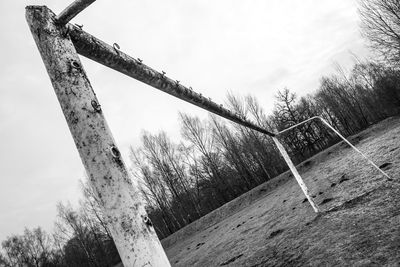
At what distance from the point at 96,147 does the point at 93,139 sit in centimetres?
4

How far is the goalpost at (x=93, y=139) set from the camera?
0.93 meters

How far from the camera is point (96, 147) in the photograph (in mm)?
1005

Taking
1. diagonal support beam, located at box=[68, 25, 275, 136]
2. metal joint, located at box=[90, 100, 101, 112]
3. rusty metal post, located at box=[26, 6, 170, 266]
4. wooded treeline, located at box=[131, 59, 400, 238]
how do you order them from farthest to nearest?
wooded treeline, located at box=[131, 59, 400, 238] < diagonal support beam, located at box=[68, 25, 275, 136] < metal joint, located at box=[90, 100, 101, 112] < rusty metal post, located at box=[26, 6, 170, 266]

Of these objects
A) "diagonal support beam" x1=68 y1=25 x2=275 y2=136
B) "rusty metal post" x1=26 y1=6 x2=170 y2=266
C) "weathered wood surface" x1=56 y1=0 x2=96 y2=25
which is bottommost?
"rusty metal post" x1=26 y1=6 x2=170 y2=266

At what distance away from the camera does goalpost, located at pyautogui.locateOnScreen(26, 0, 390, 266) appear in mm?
929

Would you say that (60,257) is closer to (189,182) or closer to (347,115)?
(189,182)

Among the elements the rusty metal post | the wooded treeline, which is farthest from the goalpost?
the wooded treeline

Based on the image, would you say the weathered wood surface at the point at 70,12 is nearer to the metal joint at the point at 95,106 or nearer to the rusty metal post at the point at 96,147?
the rusty metal post at the point at 96,147

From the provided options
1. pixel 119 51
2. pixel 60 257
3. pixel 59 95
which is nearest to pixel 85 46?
pixel 119 51

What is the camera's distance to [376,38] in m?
16.5

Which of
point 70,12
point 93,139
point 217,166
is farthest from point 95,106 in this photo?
point 217,166

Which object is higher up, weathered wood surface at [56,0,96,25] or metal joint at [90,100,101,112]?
weathered wood surface at [56,0,96,25]

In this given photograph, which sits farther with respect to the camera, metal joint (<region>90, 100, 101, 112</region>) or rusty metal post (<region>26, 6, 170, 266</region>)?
metal joint (<region>90, 100, 101, 112</region>)

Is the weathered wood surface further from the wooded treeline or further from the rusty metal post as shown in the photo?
the wooded treeline
